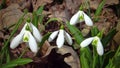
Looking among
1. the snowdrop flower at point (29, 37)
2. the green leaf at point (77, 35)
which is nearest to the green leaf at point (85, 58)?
the green leaf at point (77, 35)

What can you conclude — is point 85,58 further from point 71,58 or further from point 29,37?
point 29,37

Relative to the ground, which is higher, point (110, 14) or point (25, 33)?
point (25, 33)


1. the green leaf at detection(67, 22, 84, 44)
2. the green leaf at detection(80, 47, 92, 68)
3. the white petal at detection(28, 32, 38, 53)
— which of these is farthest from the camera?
the green leaf at detection(67, 22, 84, 44)

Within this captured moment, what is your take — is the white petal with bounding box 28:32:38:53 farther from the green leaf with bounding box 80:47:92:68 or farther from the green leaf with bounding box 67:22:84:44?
the green leaf with bounding box 67:22:84:44

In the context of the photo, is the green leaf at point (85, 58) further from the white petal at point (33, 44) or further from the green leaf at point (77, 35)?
the white petal at point (33, 44)

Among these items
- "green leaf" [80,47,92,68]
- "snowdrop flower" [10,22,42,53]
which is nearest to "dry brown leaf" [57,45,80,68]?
"green leaf" [80,47,92,68]

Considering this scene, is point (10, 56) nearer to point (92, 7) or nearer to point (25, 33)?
point (25, 33)

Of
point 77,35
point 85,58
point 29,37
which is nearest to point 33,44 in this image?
point 29,37

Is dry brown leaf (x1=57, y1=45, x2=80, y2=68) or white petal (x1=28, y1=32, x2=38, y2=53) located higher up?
white petal (x1=28, y1=32, x2=38, y2=53)

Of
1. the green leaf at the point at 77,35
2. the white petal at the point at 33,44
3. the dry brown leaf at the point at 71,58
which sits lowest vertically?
the dry brown leaf at the point at 71,58

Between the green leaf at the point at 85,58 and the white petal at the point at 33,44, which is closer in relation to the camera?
the white petal at the point at 33,44

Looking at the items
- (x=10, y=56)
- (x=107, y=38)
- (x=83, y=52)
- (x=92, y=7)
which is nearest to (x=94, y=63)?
(x=83, y=52)
